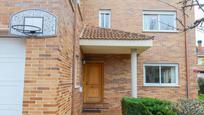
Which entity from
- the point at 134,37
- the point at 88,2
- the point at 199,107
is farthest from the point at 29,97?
the point at 88,2

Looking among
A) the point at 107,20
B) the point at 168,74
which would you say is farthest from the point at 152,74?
the point at 107,20

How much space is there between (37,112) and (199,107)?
4.84m

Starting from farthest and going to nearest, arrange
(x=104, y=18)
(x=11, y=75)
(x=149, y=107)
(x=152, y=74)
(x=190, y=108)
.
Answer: (x=104, y=18)
(x=152, y=74)
(x=190, y=108)
(x=149, y=107)
(x=11, y=75)

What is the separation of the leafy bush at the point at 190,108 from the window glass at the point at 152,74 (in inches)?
247

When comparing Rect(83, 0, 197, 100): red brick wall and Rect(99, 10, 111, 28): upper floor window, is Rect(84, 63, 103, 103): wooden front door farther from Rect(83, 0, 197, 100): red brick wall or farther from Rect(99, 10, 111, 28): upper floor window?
Rect(99, 10, 111, 28): upper floor window

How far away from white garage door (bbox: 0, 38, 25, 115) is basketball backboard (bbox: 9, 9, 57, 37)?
1.30 feet

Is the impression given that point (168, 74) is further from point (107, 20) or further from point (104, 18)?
point (104, 18)

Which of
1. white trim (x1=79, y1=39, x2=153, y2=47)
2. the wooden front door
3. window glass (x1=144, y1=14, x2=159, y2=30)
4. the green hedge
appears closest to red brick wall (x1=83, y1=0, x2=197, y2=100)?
window glass (x1=144, y1=14, x2=159, y2=30)

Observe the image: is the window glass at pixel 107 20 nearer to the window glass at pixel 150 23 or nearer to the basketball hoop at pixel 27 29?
the window glass at pixel 150 23

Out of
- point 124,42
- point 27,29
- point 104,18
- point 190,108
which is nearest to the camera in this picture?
point 27,29

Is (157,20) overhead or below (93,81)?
overhead

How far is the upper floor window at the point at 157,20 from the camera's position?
14.5m

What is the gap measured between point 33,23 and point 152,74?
9.92 m

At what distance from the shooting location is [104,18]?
571 inches
